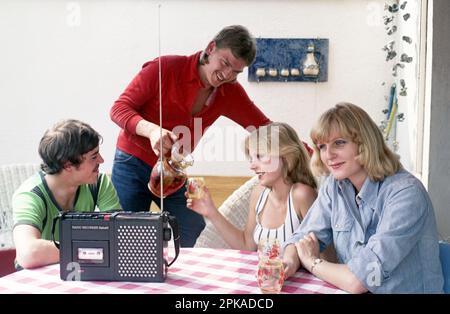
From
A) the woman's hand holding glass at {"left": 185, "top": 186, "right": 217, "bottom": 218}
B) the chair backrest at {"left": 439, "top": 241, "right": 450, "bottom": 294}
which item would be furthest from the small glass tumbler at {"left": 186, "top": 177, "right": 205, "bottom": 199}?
the chair backrest at {"left": 439, "top": 241, "right": 450, "bottom": 294}

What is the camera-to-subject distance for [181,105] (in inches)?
66.5

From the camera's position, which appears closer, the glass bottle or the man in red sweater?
the glass bottle

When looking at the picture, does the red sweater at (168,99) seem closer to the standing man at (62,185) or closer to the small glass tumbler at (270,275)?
the standing man at (62,185)

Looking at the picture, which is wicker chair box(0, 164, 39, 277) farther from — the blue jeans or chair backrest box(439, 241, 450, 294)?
chair backrest box(439, 241, 450, 294)

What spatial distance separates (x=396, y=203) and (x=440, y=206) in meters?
1.62

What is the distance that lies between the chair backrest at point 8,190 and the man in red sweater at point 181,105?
0.28m

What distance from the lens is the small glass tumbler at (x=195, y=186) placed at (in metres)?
1.23

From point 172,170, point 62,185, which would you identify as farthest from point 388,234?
point 62,185

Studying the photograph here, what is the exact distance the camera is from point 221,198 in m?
3.52

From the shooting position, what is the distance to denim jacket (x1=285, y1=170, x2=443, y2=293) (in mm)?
994

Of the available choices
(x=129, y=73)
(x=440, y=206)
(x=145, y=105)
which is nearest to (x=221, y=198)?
(x=129, y=73)

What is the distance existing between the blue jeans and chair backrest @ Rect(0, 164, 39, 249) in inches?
10.7

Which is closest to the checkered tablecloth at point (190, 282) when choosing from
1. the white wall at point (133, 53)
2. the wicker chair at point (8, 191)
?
the wicker chair at point (8, 191)

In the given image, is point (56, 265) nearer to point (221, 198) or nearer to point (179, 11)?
point (221, 198)
